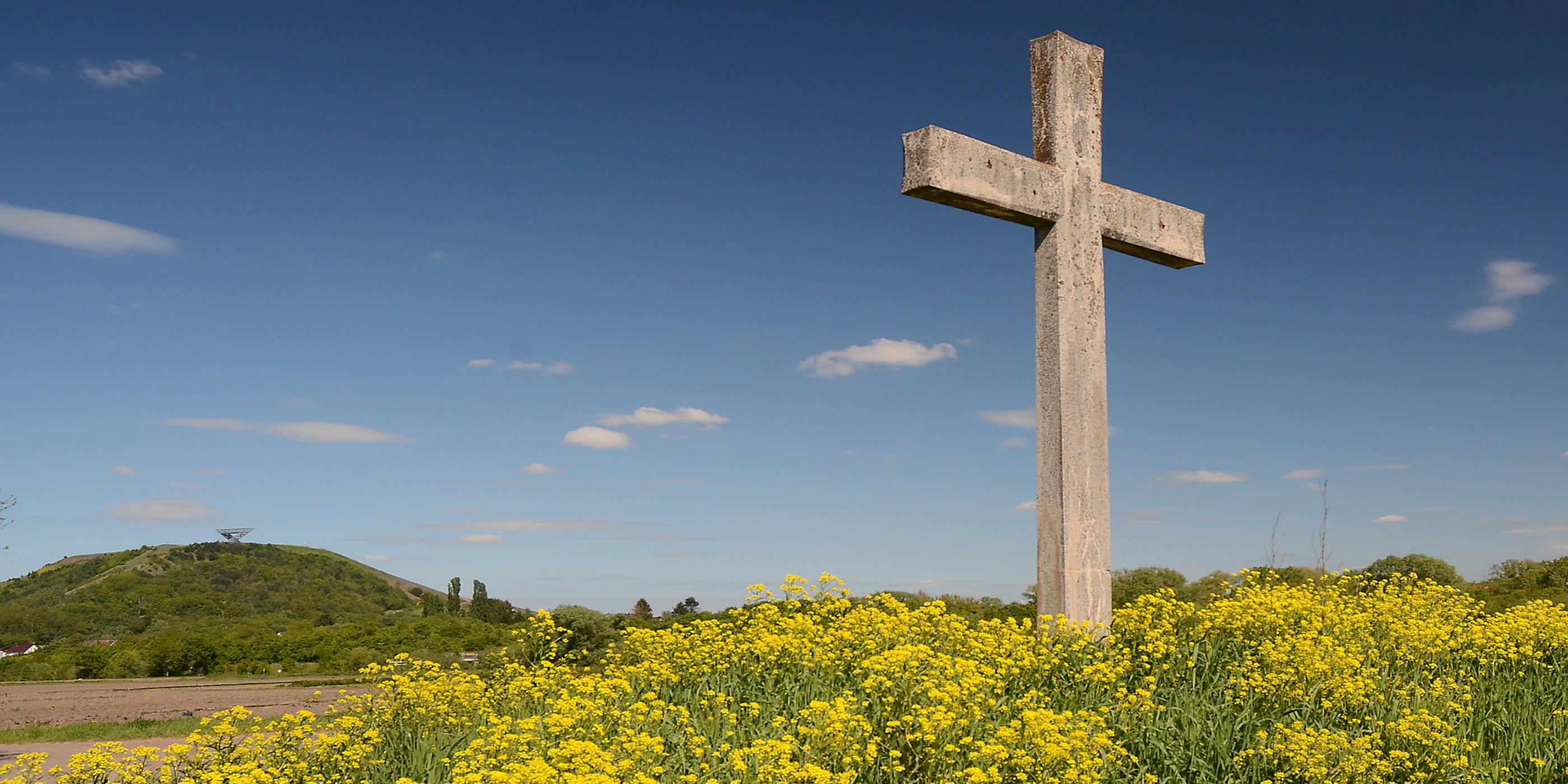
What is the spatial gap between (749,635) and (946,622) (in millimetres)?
1157

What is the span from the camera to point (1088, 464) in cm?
679

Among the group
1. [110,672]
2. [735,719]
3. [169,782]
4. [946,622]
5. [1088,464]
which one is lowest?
[110,672]

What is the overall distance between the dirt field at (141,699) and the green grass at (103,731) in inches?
50.6

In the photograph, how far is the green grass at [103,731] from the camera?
15.3 metres

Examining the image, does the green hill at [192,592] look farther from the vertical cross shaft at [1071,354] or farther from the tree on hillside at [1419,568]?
the vertical cross shaft at [1071,354]

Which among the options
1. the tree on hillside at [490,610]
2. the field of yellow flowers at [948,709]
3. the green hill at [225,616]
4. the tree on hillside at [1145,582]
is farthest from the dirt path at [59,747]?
the tree on hillside at [490,610]

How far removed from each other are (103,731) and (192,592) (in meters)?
71.2

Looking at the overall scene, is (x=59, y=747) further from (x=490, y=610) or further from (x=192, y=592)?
(x=192, y=592)

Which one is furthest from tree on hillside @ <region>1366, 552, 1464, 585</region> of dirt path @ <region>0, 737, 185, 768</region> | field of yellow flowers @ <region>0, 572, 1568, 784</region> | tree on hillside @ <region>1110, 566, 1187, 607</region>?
dirt path @ <region>0, 737, 185, 768</region>

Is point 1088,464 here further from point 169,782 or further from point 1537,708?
point 169,782

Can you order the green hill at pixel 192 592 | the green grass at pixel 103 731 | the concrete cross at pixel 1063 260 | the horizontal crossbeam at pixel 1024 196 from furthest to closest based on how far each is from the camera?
the green hill at pixel 192 592 → the green grass at pixel 103 731 → the concrete cross at pixel 1063 260 → the horizontal crossbeam at pixel 1024 196

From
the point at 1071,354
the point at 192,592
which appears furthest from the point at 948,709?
the point at 192,592

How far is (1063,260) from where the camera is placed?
22.9 ft

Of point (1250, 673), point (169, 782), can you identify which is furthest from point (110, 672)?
point (1250, 673)
